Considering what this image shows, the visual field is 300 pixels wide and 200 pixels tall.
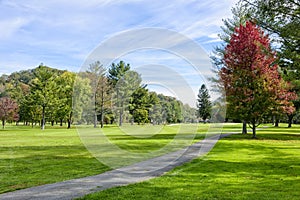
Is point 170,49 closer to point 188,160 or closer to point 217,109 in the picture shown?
point 188,160

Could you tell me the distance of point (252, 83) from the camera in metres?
22.5

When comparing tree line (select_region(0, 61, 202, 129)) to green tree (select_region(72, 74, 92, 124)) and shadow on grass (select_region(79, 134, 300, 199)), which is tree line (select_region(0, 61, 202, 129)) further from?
shadow on grass (select_region(79, 134, 300, 199))

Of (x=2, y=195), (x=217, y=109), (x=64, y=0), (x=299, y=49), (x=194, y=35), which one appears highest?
(x=64, y=0)

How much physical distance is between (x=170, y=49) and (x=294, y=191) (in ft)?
26.8

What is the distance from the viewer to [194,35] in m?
15.1

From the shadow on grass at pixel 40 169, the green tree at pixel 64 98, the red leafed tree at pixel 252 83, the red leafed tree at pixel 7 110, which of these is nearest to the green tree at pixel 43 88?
Answer: the green tree at pixel 64 98

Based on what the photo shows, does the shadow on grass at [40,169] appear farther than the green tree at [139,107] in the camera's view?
No

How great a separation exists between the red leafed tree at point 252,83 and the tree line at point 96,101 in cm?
415

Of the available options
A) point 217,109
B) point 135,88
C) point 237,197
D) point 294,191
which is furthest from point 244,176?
point 217,109

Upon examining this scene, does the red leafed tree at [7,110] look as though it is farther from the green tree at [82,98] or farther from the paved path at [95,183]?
the paved path at [95,183]

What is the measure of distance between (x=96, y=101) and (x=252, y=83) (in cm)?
2412

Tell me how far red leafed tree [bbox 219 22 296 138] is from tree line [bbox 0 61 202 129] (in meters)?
4.15

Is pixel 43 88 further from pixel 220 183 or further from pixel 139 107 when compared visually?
pixel 220 183

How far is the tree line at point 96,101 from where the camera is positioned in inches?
1025
